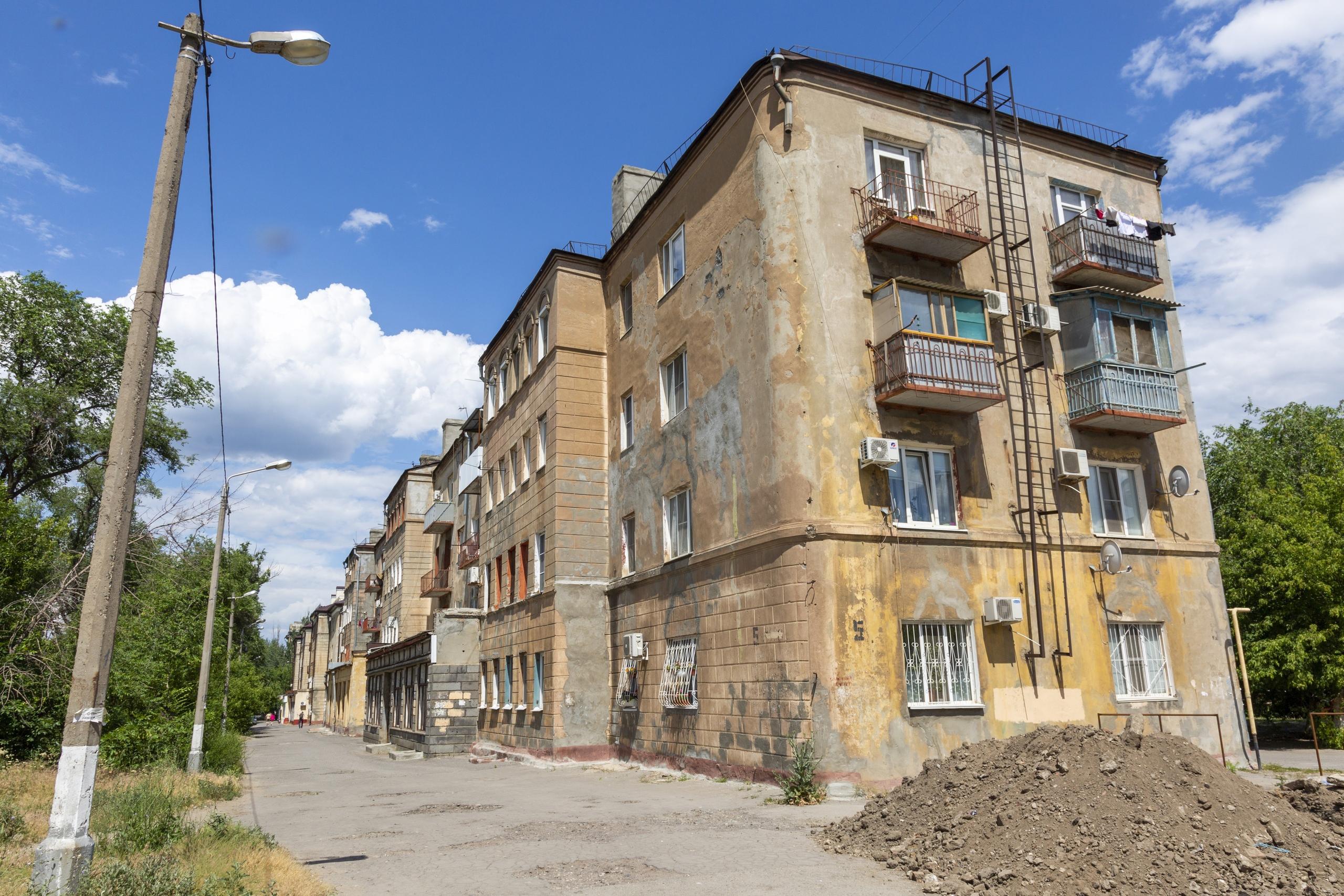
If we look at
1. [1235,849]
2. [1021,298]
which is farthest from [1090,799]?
[1021,298]

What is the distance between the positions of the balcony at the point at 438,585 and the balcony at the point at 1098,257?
92.1ft

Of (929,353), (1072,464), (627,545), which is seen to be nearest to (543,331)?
(627,545)

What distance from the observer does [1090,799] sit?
855cm

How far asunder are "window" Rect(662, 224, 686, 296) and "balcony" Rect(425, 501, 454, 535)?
840 inches

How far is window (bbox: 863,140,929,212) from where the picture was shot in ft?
56.5

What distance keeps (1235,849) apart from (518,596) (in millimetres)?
20653

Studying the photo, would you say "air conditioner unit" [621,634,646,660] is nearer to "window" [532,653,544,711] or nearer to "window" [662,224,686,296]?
"window" [532,653,544,711]

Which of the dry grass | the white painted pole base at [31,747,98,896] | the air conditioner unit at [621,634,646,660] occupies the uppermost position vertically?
the air conditioner unit at [621,634,646,660]

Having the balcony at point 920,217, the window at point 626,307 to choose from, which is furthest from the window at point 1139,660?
the window at point 626,307

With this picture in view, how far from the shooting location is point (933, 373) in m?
15.7

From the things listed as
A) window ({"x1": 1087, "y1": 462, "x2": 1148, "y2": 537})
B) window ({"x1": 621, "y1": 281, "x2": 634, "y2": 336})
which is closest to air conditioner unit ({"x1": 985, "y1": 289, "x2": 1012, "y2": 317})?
window ({"x1": 1087, "y1": 462, "x2": 1148, "y2": 537})

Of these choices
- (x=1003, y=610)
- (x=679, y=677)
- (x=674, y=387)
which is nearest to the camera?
(x=1003, y=610)

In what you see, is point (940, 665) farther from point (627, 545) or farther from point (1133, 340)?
point (627, 545)

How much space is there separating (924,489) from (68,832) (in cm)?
1328
